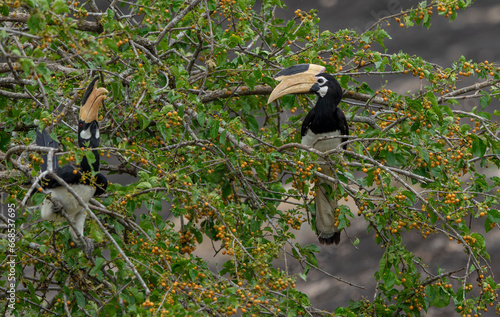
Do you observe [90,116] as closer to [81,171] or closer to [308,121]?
[81,171]

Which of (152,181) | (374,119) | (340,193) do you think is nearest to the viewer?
(152,181)

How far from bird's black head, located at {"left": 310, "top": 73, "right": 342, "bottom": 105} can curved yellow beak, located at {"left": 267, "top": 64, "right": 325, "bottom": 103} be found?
0.17 feet

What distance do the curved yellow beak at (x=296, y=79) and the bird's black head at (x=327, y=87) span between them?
53 mm

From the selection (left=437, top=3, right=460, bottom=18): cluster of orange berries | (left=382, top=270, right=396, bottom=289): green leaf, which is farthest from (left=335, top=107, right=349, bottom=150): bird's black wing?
(left=382, top=270, right=396, bottom=289): green leaf

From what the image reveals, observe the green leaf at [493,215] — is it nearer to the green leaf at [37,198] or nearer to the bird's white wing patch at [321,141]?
the bird's white wing patch at [321,141]

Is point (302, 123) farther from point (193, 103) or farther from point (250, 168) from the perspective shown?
point (193, 103)

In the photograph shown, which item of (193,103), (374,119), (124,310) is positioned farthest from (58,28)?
(374,119)

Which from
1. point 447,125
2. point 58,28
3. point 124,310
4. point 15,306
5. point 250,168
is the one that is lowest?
point 15,306

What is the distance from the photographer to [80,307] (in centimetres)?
323

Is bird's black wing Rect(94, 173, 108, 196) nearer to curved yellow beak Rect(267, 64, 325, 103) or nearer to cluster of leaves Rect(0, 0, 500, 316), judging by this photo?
cluster of leaves Rect(0, 0, 500, 316)

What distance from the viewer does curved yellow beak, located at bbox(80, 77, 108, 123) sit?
3168 millimetres

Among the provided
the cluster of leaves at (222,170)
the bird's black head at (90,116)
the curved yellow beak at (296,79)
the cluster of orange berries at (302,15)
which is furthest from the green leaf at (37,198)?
the cluster of orange berries at (302,15)

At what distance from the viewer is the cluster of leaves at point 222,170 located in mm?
2822

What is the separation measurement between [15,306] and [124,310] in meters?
0.60
